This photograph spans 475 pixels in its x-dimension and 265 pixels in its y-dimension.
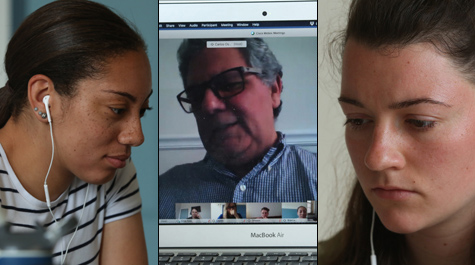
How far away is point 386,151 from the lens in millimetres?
729

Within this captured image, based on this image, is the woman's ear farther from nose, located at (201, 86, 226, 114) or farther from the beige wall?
the beige wall

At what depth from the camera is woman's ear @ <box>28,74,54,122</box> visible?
980 mm

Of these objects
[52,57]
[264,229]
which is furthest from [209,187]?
[52,57]

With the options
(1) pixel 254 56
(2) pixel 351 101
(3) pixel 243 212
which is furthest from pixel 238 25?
(2) pixel 351 101

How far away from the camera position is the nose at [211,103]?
59.7 inches

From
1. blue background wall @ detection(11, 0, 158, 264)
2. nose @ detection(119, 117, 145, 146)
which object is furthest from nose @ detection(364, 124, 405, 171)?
blue background wall @ detection(11, 0, 158, 264)

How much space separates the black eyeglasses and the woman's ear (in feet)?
1.79

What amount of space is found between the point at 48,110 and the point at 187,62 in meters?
0.58

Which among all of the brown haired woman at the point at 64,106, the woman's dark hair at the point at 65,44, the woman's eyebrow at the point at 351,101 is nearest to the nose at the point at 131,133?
the brown haired woman at the point at 64,106

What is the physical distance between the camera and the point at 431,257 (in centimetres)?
87

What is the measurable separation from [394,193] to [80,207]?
2.04 ft

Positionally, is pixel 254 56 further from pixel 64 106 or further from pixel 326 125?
pixel 64 106

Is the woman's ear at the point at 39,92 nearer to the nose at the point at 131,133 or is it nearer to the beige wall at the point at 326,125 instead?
the nose at the point at 131,133

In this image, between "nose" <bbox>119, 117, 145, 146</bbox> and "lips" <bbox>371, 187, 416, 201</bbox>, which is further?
"nose" <bbox>119, 117, 145, 146</bbox>
